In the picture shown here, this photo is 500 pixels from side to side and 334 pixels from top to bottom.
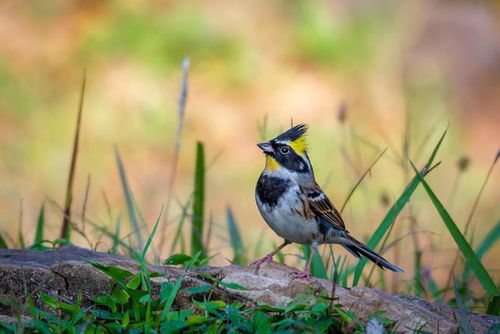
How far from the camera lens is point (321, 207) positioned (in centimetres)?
495

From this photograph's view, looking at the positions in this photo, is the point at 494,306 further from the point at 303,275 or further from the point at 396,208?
the point at 303,275

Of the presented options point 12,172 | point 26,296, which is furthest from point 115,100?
point 26,296

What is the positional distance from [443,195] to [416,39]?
3033 millimetres

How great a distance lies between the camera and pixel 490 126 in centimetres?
1066

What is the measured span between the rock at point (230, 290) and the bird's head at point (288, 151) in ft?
3.39

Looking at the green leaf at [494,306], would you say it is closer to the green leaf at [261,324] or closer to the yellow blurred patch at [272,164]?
the green leaf at [261,324]

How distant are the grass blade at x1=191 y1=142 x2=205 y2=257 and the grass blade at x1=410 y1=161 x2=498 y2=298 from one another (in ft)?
4.73

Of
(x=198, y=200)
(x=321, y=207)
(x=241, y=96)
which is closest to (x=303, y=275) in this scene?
(x=321, y=207)

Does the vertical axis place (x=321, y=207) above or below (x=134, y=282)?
above

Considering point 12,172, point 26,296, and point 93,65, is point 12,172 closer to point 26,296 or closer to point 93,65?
point 93,65

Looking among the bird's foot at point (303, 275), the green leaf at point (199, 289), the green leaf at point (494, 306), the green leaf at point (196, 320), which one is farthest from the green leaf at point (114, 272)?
the green leaf at point (494, 306)

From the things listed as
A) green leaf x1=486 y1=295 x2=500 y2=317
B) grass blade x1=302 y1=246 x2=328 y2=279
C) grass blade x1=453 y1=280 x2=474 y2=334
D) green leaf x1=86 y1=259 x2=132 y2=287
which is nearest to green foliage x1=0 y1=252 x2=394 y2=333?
green leaf x1=86 y1=259 x2=132 y2=287

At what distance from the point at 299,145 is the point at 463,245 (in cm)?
110

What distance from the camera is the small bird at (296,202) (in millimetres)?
4785
